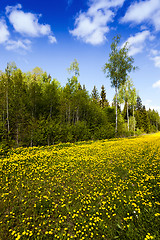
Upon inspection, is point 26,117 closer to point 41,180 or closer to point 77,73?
point 41,180

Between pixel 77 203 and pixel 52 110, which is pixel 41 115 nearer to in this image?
pixel 52 110

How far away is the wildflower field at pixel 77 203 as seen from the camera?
298 cm

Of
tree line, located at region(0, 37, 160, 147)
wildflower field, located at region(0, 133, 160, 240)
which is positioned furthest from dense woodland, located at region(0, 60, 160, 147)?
wildflower field, located at region(0, 133, 160, 240)

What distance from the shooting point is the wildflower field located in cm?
298

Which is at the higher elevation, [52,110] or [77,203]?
[52,110]

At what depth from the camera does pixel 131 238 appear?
2.71m

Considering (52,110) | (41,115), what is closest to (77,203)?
(41,115)

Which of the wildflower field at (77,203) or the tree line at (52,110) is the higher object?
the tree line at (52,110)

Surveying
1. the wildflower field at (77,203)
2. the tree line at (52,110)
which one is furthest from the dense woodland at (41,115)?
the wildflower field at (77,203)

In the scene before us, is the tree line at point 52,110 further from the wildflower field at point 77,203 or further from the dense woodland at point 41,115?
the wildflower field at point 77,203

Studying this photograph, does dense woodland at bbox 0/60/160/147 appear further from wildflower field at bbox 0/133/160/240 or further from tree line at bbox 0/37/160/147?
wildflower field at bbox 0/133/160/240

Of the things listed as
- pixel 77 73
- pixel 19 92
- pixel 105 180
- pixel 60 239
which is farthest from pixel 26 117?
pixel 77 73

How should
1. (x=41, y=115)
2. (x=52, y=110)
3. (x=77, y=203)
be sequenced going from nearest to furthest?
(x=77, y=203)
(x=41, y=115)
(x=52, y=110)

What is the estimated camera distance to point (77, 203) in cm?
404
